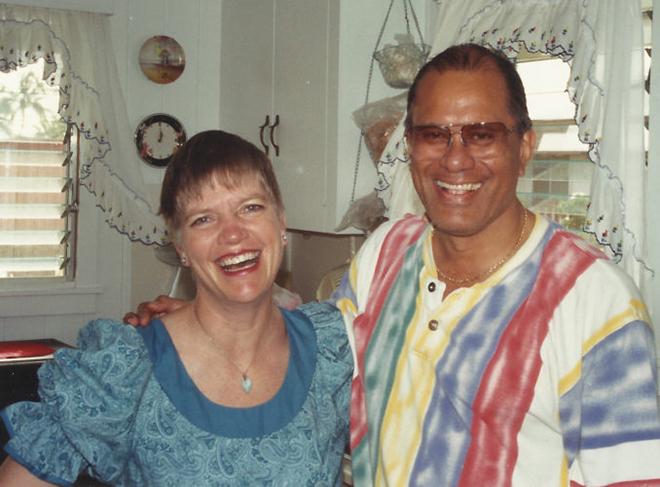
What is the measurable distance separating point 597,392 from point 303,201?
2172mm

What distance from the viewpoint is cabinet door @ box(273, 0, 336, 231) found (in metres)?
3.07

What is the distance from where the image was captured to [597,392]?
3.71 ft

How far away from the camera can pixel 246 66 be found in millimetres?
3939

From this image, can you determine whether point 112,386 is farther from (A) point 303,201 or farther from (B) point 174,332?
(A) point 303,201

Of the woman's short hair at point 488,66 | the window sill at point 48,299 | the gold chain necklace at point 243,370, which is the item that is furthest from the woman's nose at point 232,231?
the window sill at point 48,299

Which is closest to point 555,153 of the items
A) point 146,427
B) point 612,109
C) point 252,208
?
point 612,109

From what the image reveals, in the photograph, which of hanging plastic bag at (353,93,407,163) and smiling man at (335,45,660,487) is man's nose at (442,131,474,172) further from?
hanging plastic bag at (353,93,407,163)

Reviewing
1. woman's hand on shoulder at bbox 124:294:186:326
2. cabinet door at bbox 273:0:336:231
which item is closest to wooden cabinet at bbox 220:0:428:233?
cabinet door at bbox 273:0:336:231

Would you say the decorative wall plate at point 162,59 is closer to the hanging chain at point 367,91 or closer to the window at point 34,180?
the window at point 34,180

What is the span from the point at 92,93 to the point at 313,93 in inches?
49.8

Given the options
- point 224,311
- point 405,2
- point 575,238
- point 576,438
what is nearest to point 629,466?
point 576,438

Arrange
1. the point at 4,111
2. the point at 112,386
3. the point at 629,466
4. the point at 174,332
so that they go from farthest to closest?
the point at 4,111 < the point at 174,332 < the point at 112,386 < the point at 629,466

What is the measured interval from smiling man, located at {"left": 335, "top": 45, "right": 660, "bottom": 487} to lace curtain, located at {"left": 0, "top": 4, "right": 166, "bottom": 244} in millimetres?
2681

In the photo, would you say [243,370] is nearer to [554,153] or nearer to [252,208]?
[252,208]
